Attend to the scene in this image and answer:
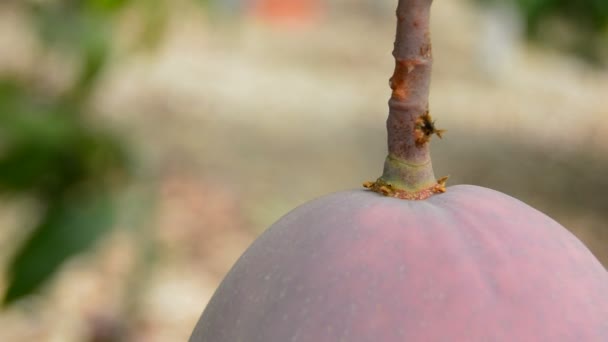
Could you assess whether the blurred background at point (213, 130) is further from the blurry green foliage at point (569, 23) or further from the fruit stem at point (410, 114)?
the fruit stem at point (410, 114)

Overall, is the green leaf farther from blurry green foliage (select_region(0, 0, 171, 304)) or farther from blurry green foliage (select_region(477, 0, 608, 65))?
blurry green foliage (select_region(477, 0, 608, 65))

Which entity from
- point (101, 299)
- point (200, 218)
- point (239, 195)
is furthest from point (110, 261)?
point (239, 195)

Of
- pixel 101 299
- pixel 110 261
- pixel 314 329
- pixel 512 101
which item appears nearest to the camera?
pixel 314 329

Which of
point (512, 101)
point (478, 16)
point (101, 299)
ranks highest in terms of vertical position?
point (478, 16)

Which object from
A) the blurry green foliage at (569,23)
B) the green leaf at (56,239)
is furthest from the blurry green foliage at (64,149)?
the blurry green foliage at (569,23)

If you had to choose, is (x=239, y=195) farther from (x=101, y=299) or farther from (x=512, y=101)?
(x=512, y=101)

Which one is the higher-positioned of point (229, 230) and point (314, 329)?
point (314, 329)

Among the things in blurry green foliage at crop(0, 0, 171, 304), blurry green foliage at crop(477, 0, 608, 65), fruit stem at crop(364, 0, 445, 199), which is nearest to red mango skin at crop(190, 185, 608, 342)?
fruit stem at crop(364, 0, 445, 199)
